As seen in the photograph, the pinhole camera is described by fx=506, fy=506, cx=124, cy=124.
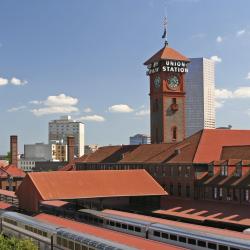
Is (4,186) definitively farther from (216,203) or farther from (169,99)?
(216,203)

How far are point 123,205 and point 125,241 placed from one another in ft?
119

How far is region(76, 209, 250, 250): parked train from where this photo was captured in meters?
35.3

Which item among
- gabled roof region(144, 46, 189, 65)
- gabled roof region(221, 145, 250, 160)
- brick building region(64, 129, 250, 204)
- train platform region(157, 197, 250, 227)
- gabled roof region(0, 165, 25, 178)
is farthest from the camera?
gabled roof region(0, 165, 25, 178)

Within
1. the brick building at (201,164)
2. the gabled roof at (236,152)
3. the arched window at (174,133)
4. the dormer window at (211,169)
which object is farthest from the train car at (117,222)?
the arched window at (174,133)

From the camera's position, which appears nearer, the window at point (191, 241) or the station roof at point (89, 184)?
the window at point (191, 241)

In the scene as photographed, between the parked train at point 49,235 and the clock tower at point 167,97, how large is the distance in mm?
42811

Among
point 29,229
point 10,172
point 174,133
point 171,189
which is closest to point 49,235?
point 29,229

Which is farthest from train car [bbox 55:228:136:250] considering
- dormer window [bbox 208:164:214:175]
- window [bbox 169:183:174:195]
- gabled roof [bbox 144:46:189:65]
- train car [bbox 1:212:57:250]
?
gabled roof [bbox 144:46:189:65]

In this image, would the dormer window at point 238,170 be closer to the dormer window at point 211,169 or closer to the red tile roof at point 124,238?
the dormer window at point 211,169

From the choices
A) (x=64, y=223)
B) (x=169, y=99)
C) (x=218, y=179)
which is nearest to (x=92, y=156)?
(x=169, y=99)

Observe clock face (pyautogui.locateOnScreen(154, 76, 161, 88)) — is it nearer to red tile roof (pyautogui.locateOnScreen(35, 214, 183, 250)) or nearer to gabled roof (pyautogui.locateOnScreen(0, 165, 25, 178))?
gabled roof (pyautogui.locateOnScreen(0, 165, 25, 178))

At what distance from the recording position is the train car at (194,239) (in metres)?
34.7

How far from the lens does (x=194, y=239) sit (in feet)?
128

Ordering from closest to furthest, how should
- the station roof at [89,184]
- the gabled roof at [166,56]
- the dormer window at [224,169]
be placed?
the station roof at [89,184] → the dormer window at [224,169] → the gabled roof at [166,56]
